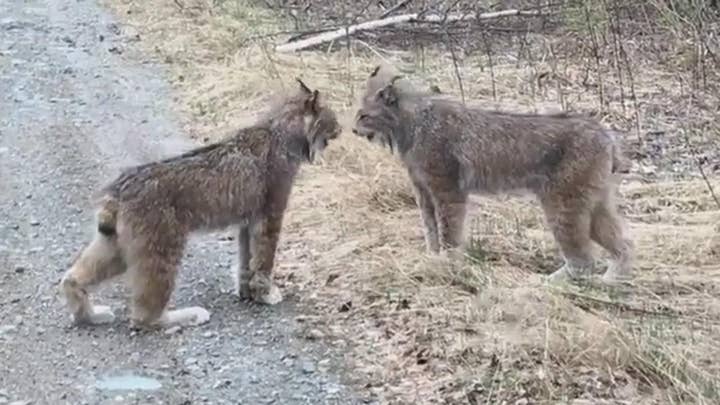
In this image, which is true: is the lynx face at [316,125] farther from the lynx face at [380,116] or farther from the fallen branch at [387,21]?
the fallen branch at [387,21]

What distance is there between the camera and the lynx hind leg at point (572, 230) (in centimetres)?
665

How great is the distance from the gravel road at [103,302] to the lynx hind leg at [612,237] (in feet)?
5.36

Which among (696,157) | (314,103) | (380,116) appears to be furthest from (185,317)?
(696,157)

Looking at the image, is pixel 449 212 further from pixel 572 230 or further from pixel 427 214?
pixel 572 230

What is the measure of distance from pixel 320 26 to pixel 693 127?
4634mm

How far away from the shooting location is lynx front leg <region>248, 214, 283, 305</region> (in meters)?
6.52

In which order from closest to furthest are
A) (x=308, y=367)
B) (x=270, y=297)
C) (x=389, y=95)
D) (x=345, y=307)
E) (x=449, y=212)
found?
(x=308, y=367) → (x=345, y=307) → (x=270, y=297) → (x=449, y=212) → (x=389, y=95)

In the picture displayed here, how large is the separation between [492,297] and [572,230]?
0.75 meters

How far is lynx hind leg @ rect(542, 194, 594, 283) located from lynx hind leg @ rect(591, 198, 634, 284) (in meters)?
0.13

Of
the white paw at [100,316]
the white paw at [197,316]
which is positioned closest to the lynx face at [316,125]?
the white paw at [197,316]

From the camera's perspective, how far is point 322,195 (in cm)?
798

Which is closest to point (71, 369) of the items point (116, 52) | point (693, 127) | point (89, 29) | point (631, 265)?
point (631, 265)

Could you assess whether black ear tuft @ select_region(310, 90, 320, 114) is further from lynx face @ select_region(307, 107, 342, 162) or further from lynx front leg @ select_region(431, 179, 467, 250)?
lynx front leg @ select_region(431, 179, 467, 250)

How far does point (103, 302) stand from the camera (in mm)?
6598
